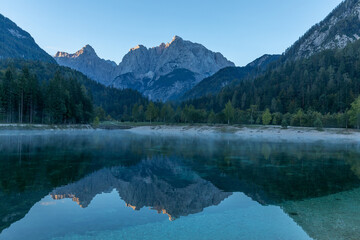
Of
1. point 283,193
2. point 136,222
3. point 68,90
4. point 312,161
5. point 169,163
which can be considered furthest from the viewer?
point 68,90

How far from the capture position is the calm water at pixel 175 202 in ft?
41.7

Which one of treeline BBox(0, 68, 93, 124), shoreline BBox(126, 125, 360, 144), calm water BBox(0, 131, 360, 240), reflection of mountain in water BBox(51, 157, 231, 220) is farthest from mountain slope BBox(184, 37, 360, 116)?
reflection of mountain in water BBox(51, 157, 231, 220)

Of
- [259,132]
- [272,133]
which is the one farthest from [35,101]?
A: [272,133]

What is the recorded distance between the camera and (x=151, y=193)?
793 inches

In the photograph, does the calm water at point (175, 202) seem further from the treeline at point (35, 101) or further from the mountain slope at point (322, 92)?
the mountain slope at point (322, 92)

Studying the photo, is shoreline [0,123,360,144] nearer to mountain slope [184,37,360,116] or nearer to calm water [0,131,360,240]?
mountain slope [184,37,360,116]

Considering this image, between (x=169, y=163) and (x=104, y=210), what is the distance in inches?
731

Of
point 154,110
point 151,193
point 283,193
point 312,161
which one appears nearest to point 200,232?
point 151,193

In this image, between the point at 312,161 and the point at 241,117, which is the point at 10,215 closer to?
the point at 312,161

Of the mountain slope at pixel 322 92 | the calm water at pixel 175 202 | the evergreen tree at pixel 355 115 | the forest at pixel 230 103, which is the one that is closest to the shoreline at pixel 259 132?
the evergreen tree at pixel 355 115

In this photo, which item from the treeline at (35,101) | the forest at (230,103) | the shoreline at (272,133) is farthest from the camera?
the forest at (230,103)

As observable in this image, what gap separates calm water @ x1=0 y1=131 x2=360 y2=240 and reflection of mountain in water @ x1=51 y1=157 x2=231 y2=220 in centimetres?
8

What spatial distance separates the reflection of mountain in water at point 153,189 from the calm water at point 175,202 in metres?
0.08

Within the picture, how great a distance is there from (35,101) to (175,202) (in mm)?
109876
